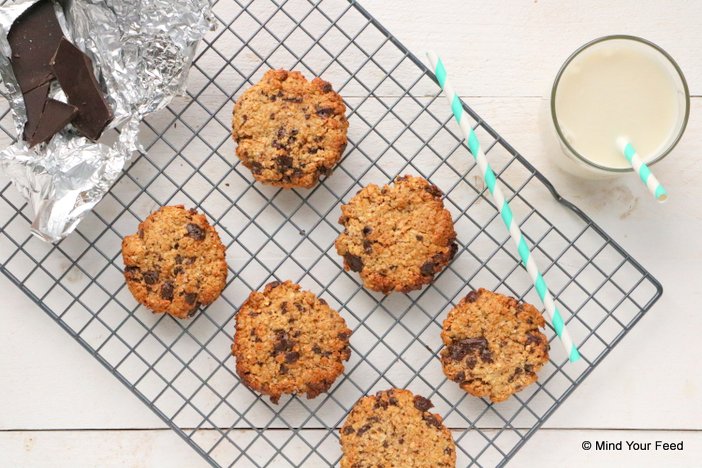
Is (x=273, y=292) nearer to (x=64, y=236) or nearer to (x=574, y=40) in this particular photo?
(x=64, y=236)

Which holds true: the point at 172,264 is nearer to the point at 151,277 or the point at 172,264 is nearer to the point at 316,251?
the point at 151,277

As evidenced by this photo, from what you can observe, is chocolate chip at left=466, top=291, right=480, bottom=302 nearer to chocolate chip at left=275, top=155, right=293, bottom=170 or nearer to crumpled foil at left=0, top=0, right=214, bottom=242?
chocolate chip at left=275, top=155, right=293, bottom=170

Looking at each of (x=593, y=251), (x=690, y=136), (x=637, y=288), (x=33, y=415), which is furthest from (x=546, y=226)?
(x=33, y=415)

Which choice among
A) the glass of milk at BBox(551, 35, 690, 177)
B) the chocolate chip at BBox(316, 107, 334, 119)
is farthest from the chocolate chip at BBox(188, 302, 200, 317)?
the glass of milk at BBox(551, 35, 690, 177)

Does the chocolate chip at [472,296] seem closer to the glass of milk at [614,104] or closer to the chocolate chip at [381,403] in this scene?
the chocolate chip at [381,403]

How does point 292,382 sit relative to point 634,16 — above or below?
below

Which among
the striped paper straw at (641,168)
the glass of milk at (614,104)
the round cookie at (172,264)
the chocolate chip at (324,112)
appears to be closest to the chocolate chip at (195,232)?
the round cookie at (172,264)

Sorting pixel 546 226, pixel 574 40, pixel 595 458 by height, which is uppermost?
pixel 574 40

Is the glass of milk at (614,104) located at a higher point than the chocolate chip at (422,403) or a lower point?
higher
